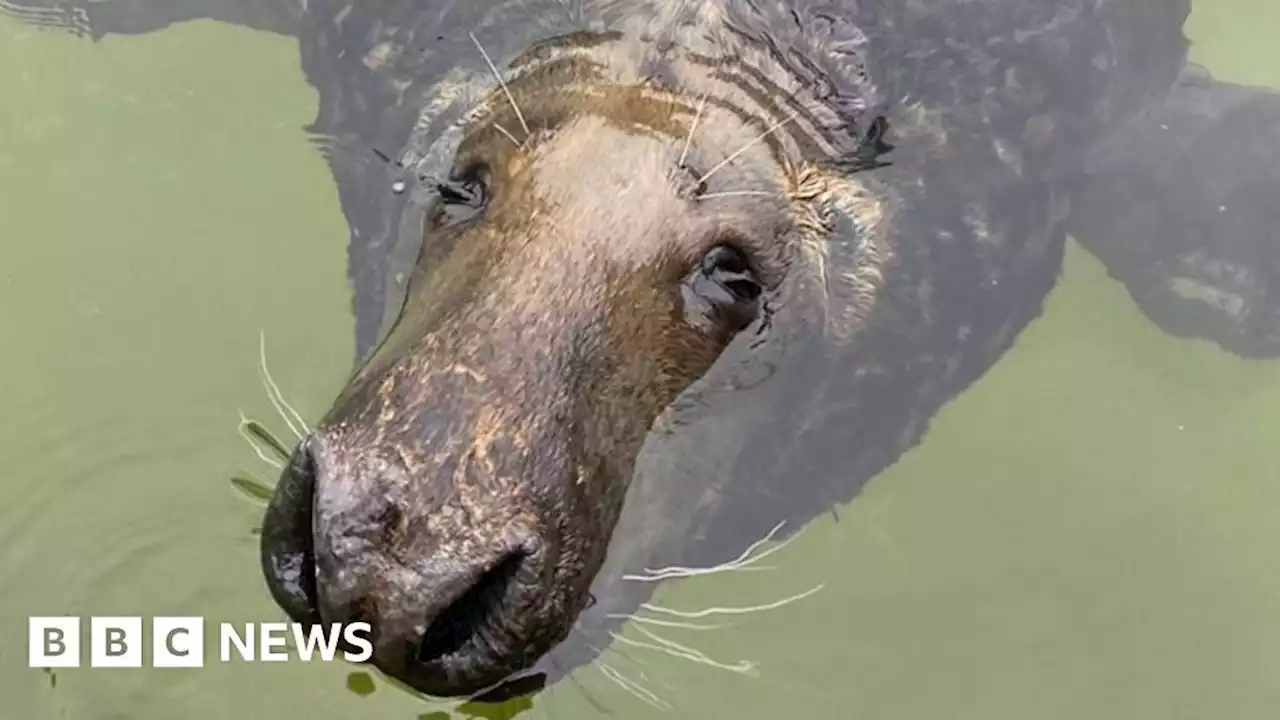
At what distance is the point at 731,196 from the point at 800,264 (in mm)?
261

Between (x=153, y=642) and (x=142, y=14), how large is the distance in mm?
2136

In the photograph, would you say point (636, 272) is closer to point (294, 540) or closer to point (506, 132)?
point (506, 132)

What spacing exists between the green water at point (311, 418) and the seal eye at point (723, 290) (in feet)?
4.30

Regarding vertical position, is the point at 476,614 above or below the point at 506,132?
below

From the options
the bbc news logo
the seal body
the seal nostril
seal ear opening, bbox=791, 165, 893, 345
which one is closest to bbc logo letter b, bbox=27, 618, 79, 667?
the bbc news logo

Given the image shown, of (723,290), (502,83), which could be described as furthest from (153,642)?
(723,290)

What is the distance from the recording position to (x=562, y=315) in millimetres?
3232

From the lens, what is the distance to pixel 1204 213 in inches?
208

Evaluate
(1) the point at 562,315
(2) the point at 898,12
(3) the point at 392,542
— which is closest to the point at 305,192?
(2) the point at 898,12

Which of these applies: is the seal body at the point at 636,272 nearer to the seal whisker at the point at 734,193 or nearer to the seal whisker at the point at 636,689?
the seal whisker at the point at 734,193

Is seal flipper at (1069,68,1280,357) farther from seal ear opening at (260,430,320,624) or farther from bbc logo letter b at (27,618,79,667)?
bbc logo letter b at (27,618,79,667)

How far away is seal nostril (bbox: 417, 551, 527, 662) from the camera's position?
2.90 metres

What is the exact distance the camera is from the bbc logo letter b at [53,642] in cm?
482

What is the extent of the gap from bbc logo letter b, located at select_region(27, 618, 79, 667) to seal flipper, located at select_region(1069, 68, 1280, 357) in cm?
327
